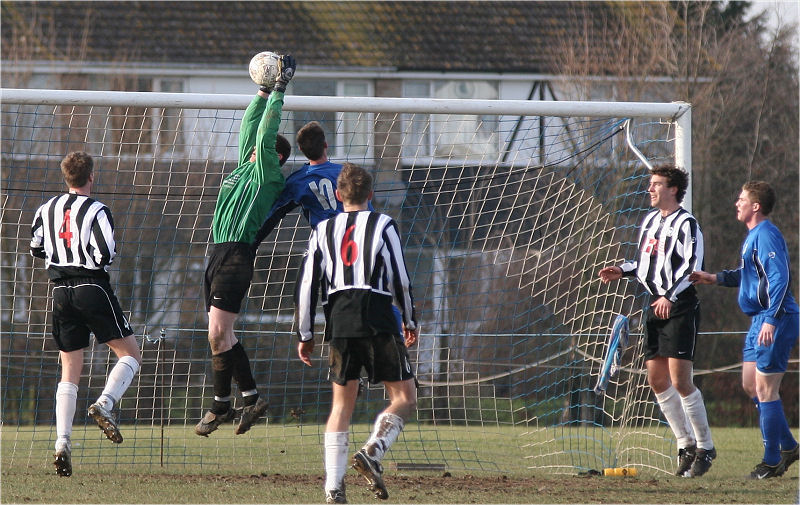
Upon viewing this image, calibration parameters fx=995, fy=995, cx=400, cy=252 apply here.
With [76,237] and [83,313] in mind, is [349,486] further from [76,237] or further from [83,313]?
[76,237]

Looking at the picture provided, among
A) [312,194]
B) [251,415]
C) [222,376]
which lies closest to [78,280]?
[222,376]

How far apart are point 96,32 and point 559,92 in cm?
923

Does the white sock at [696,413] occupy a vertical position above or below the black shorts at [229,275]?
below

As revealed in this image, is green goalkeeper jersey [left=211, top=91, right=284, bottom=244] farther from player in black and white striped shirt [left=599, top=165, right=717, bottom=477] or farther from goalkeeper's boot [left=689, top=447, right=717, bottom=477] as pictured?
goalkeeper's boot [left=689, top=447, right=717, bottom=477]

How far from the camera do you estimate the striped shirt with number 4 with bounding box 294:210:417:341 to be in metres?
5.47

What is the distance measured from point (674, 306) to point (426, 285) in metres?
3.92

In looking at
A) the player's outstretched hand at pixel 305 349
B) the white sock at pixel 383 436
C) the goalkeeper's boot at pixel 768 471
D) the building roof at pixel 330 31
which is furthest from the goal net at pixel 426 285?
the building roof at pixel 330 31

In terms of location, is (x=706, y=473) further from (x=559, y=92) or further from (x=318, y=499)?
(x=559, y=92)

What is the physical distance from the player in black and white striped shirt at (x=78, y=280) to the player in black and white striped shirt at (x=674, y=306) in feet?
11.5

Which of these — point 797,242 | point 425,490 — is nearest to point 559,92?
point 797,242

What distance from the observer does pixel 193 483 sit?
7.07m

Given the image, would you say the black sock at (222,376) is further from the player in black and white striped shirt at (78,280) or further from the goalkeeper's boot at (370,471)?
the goalkeeper's boot at (370,471)

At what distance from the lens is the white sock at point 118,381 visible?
6.52m

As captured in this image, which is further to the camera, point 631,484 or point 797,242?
point 797,242
